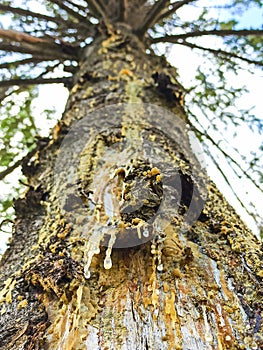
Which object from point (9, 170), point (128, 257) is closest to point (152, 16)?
point (9, 170)

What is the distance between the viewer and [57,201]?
1.28 meters

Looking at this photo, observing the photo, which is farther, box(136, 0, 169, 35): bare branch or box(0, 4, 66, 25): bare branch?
box(136, 0, 169, 35): bare branch

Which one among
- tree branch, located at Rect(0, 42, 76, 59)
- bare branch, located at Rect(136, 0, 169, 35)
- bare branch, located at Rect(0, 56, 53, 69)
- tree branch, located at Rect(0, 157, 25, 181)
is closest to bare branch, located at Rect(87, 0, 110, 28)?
bare branch, located at Rect(136, 0, 169, 35)

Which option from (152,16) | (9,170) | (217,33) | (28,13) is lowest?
(9,170)

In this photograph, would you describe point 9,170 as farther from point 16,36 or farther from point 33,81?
point 16,36

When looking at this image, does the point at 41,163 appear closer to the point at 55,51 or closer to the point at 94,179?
the point at 94,179

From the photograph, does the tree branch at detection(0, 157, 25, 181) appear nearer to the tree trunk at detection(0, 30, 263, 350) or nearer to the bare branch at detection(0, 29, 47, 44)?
the bare branch at detection(0, 29, 47, 44)

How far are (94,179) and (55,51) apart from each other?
1517mm

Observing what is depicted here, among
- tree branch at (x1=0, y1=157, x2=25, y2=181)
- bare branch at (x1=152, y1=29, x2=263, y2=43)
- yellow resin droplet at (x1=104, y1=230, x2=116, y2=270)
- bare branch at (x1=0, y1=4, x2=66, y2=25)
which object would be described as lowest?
yellow resin droplet at (x1=104, y1=230, x2=116, y2=270)

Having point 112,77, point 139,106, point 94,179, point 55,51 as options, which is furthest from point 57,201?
point 55,51

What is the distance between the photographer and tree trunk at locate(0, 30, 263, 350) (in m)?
0.81

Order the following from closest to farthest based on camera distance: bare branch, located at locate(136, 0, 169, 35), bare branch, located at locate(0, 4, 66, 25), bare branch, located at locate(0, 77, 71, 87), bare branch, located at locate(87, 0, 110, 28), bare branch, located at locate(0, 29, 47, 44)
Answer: bare branch, located at locate(0, 29, 47, 44), bare branch, located at locate(0, 4, 66, 25), bare branch, located at locate(0, 77, 71, 87), bare branch, located at locate(136, 0, 169, 35), bare branch, located at locate(87, 0, 110, 28)

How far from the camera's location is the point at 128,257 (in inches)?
36.9

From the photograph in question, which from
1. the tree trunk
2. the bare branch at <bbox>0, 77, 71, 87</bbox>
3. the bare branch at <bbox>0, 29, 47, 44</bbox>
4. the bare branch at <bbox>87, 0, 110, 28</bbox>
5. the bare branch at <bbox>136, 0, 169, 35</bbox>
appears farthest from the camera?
the bare branch at <bbox>87, 0, 110, 28</bbox>
